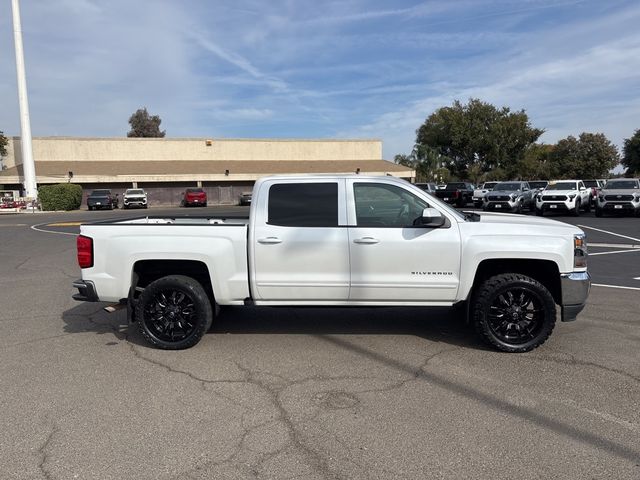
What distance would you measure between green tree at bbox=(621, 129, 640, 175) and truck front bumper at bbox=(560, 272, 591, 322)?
Result: 63648 millimetres

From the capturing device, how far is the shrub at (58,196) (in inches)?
1551

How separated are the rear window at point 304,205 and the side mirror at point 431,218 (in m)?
0.91

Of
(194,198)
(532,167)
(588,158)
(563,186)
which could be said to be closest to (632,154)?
(588,158)

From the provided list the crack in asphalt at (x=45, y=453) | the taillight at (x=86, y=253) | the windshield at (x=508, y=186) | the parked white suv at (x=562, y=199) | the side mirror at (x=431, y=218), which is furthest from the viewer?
the windshield at (x=508, y=186)

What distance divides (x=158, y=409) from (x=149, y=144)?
168 feet

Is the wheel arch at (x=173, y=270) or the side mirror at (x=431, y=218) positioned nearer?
the side mirror at (x=431, y=218)

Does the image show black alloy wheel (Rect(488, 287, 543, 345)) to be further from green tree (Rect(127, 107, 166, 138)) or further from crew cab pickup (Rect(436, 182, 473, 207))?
green tree (Rect(127, 107, 166, 138))

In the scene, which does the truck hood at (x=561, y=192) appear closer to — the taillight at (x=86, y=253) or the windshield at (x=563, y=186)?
the windshield at (x=563, y=186)

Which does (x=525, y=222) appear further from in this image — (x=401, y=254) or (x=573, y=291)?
(x=401, y=254)

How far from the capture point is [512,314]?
5.21 m

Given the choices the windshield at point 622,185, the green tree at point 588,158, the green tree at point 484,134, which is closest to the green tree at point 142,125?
the green tree at point 484,134

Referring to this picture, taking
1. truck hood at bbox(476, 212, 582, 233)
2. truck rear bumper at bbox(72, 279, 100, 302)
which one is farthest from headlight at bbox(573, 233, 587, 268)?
truck rear bumper at bbox(72, 279, 100, 302)

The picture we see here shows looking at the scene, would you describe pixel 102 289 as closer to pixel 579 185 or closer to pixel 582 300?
pixel 582 300

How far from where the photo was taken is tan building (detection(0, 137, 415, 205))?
152 feet
